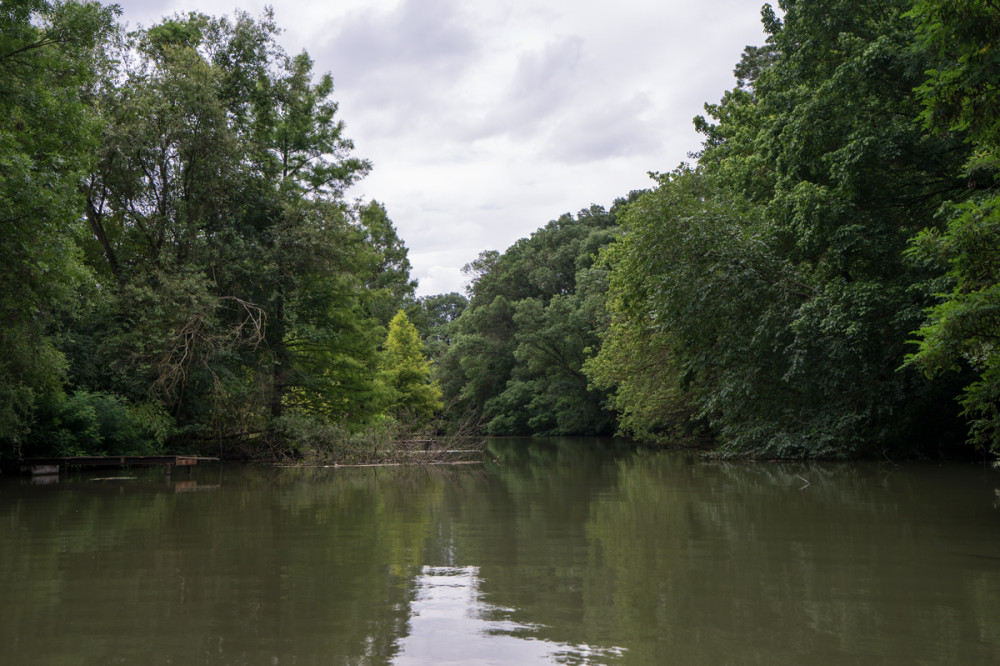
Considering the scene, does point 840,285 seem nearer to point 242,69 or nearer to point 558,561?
point 558,561

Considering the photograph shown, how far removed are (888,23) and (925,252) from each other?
857cm

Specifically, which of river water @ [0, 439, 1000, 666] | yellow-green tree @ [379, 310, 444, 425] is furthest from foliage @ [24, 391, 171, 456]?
yellow-green tree @ [379, 310, 444, 425]

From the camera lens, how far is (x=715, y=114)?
97.0 ft

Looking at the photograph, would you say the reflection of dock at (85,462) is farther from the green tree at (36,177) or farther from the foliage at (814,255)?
the foliage at (814,255)

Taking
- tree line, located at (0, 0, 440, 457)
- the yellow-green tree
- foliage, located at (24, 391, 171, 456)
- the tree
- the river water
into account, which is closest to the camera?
the river water

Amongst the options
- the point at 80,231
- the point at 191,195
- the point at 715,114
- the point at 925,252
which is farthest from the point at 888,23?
the point at 191,195

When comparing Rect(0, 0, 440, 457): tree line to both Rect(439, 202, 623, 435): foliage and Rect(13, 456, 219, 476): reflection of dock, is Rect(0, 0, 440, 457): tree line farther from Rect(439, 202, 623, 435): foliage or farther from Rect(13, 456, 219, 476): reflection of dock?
Rect(439, 202, 623, 435): foliage

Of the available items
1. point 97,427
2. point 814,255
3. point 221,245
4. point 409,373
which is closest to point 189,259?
point 221,245

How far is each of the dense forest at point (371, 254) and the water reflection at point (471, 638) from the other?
6184 millimetres

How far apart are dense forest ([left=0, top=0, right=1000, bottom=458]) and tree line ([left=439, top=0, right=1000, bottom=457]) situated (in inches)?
2.4

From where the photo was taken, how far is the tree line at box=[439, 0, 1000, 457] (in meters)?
9.05

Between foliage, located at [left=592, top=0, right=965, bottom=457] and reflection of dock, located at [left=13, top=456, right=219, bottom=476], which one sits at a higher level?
foliage, located at [left=592, top=0, right=965, bottom=457]

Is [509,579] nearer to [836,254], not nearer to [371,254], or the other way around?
[836,254]

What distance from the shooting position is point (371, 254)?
28.6 meters
